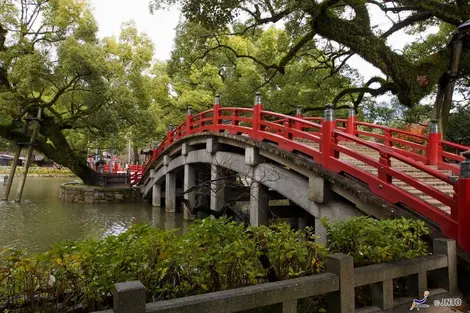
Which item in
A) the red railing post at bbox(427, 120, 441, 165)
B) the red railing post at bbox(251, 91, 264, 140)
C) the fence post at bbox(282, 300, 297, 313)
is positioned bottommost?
the fence post at bbox(282, 300, 297, 313)

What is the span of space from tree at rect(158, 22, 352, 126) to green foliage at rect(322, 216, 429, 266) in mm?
10673

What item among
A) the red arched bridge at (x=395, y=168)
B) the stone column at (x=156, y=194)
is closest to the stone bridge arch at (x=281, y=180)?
the red arched bridge at (x=395, y=168)

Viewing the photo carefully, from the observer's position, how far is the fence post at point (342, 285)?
3.27 m

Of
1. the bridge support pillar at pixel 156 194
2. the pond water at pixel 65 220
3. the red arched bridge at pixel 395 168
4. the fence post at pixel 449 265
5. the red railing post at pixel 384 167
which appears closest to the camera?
the fence post at pixel 449 265

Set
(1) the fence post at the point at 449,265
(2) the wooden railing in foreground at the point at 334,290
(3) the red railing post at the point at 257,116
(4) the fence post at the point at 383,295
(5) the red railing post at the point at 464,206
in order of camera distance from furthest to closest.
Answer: (3) the red railing post at the point at 257,116 < (5) the red railing post at the point at 464,206 < (1) the fence post at the point at 449,265 < (4) the fence post at the point at 383,295 < (2) the wooden railing in foreground at the point at 334,290

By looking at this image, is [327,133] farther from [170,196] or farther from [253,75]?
[253,75]

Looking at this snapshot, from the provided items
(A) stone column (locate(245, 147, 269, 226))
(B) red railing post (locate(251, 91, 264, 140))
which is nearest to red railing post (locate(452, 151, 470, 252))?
(A) stone column (locate(245, 147, 269, 226))

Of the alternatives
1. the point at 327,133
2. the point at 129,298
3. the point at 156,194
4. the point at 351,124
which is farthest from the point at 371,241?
the point at 156,194

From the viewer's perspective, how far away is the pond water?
32.8ft

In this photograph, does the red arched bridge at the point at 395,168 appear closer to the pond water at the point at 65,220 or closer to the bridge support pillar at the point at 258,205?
the bridge support pillar at the point at 258,205

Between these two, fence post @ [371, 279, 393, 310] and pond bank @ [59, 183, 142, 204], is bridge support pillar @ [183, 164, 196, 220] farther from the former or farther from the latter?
fence post @ [371, 279, 393, 310]

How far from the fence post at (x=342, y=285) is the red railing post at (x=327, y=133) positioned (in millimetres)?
3768

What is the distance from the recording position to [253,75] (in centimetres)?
1748

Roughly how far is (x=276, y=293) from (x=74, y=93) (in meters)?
18.6
